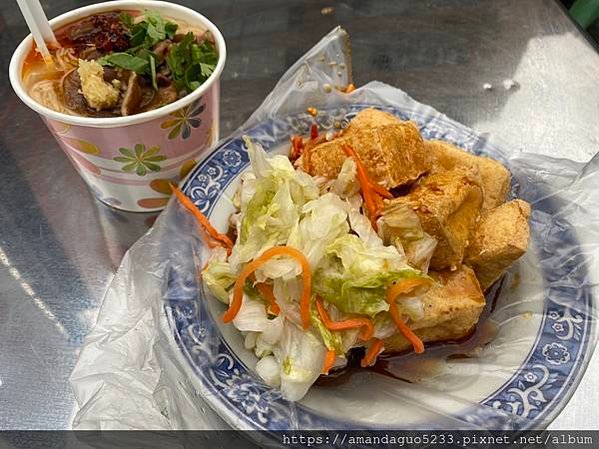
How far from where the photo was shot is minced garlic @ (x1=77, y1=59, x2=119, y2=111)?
1060mm

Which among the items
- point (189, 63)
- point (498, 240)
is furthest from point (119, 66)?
point (498, 240)

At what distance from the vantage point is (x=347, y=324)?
0.90 meters

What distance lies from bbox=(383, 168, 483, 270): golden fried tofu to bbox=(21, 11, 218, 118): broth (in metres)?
0.49

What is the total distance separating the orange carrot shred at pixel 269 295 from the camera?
94 centimetres

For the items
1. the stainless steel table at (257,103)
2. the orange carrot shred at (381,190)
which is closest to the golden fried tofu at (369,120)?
the orange carrot shred at (381,190)

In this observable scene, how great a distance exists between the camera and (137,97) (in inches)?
43.1

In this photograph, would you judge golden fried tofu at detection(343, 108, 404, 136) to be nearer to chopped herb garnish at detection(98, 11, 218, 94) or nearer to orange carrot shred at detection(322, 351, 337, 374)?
chopped herb garnish at detection(98, 11, 218, 94)

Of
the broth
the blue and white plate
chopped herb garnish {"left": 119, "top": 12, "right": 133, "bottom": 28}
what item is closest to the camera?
the blue and white plate

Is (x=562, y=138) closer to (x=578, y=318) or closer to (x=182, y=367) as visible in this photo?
(x=578, y=318)

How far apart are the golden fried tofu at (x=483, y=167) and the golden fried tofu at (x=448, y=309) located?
18cm

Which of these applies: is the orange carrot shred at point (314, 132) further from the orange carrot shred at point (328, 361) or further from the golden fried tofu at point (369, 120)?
the orange carrot shred at point (328, 361)

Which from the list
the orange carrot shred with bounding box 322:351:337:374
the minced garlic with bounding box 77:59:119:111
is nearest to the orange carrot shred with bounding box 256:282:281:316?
the orange carrot shred with bounding box 322:351:337:374

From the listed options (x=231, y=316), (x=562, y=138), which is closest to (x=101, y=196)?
(x=231, y=316)

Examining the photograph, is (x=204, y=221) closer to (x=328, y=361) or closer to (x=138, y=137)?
(x=138, y=137)
